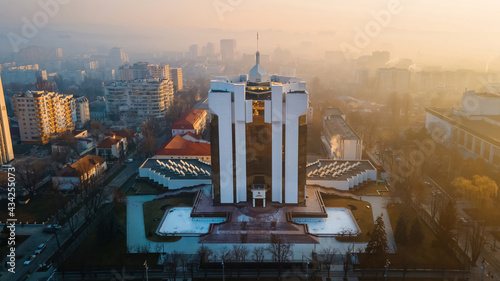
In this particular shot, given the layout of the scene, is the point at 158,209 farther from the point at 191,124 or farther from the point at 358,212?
the point at 191,124

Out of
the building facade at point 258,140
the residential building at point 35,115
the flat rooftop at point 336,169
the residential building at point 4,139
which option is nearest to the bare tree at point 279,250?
the building facade at point 258,140

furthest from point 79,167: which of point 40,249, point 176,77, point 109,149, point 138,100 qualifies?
point 176,77

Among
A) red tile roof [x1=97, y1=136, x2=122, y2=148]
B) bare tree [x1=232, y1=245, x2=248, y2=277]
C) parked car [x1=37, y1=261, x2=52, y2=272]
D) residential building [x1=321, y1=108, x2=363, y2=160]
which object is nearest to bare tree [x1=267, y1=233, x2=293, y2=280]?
bare tree [x1=232, y1=245, x2=248, y2=277]

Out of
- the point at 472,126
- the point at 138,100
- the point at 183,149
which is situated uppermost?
the point at 138,100

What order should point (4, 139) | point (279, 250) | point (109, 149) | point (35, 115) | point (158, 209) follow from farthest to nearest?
point (35, 115) < point (109, 149) < point (4, 139) < point (158, 209) < point (279, 250)

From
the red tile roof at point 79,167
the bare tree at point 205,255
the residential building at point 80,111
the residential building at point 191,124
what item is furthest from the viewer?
the residential building at point 80,111

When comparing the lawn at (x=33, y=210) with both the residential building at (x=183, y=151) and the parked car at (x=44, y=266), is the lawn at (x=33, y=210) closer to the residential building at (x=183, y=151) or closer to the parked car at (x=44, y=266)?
the parked car at (x=44, y=266)

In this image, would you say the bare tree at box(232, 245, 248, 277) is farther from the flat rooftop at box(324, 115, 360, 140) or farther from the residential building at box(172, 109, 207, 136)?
the residential building at box(172, 109, 207, 136)
